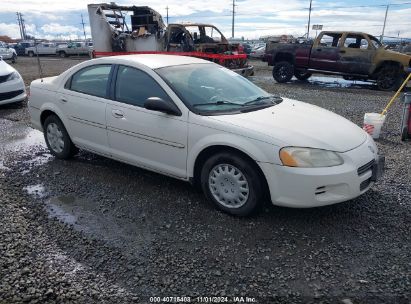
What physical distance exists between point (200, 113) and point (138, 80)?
0.95 m

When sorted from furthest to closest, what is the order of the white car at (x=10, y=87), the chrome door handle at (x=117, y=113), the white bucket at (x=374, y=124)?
the white car at (x=10, y=87) → the white bucket at (x=374, y=124) → the chrome door handle at (x=117, y=113)

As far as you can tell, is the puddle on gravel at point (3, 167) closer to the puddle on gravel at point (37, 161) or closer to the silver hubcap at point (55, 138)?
the puddle on gravel at point (37, 161)

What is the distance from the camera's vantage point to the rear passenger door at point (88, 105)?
14.6 ft

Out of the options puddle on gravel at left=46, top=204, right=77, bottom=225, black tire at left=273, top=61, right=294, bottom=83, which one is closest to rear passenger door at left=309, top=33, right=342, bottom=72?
black tire at left=273, top=61, right=294, bottom=83

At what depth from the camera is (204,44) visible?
13.6m

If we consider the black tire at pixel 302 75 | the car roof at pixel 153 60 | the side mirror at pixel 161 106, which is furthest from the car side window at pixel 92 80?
the black tire at pixel 302 75

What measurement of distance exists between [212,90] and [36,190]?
2379mm

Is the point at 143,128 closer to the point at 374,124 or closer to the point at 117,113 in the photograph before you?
the point at 117,113

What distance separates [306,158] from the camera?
3232 millimetres

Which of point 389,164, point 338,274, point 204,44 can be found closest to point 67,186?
point 338,274

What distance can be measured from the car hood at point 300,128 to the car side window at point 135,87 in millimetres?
813

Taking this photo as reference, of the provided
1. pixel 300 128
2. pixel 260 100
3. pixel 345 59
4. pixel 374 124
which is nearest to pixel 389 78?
pixel 345 59

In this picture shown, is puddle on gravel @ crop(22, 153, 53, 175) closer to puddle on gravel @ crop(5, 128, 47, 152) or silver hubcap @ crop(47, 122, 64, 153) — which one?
silver hubcap @ crop(47, 122, 64, 153)

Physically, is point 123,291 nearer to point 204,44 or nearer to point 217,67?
point 217,67
